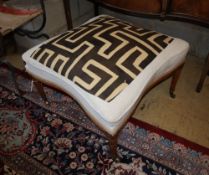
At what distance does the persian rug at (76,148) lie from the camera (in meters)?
1.08

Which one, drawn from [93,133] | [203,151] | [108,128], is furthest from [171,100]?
[108,128]

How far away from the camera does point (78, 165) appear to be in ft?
3.57

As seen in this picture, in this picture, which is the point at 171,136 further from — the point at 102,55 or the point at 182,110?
the point at 102,55

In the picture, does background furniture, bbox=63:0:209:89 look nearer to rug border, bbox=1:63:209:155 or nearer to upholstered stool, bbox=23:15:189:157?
upholstered stool, bbox=23:15:189:157

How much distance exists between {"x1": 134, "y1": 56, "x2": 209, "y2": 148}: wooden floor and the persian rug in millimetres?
58

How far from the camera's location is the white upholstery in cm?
88

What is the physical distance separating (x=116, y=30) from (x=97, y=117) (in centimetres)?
40

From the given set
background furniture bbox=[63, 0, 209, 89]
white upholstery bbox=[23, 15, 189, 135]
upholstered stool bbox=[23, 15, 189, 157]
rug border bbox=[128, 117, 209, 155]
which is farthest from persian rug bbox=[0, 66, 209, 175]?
background furniture bbox=[63, 0, 209, 89]

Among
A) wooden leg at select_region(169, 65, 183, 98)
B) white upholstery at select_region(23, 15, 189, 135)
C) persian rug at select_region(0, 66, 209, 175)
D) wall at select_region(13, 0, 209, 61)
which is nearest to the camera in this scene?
white upholstery at select_region(23, 15, 189, 135)

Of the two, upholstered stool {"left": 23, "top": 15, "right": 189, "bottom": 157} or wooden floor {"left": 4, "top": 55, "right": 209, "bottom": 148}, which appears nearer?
upholstered stool {"left": 23, "top": 15, "right": 189, "bottom": 157}

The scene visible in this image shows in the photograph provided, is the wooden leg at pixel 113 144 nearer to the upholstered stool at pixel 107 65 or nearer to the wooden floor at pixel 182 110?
the upholstered stool at pixel 107 65

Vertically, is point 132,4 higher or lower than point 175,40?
higher

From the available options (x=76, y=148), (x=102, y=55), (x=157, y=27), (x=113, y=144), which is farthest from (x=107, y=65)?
(x=157, y=27)

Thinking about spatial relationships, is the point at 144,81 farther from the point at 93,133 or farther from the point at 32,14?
the point at 32,14
